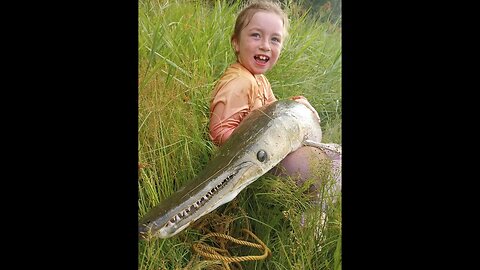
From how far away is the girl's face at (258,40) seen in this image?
2189 mm

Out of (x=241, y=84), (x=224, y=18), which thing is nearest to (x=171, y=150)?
(x=241, y=84)

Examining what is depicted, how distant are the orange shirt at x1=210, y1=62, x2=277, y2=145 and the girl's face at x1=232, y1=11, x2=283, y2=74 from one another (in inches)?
1.3

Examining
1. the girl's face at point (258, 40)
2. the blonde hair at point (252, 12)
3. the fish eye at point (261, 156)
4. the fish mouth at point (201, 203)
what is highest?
the blonde hair at point (252, 12)

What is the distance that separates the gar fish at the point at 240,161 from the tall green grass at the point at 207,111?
0.04 m

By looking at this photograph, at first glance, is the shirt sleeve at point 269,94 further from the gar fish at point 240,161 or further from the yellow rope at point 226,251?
the yellow rope at point 226,251

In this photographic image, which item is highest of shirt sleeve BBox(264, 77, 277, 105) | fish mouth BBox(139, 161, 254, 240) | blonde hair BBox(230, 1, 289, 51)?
blonde hair BBox(230, 1, 289, 51)

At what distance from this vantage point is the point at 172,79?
2.20 metres

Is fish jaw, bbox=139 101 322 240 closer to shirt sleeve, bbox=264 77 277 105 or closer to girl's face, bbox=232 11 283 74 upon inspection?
shirt sleeve, bbox=264 77 277 105

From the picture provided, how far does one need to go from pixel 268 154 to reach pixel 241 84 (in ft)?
0.69

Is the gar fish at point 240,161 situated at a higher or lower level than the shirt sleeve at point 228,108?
lower

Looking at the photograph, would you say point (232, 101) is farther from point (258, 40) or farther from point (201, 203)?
point (201, 203)

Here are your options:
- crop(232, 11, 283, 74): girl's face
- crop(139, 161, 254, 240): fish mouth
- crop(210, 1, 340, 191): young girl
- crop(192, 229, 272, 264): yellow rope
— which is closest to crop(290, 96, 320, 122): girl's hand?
crop(210, 1, 340, 191): young girl

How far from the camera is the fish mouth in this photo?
205 centimetres

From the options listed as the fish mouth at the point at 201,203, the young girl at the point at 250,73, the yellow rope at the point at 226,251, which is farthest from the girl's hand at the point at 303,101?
the yellow rope at the point at 226,251
